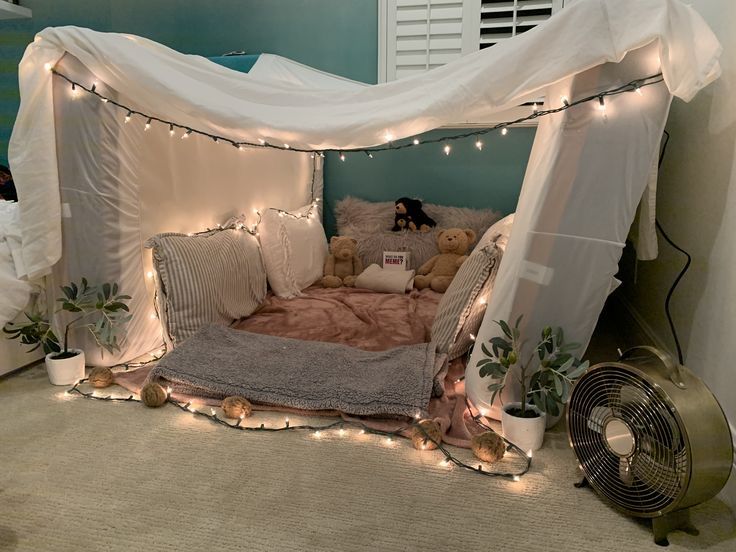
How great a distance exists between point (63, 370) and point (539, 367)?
1.74 metres

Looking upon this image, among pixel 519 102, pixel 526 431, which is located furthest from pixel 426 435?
pixel 519 102

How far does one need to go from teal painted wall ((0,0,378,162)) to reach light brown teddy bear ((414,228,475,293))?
1205 mm

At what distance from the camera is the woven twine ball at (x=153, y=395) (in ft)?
6.10

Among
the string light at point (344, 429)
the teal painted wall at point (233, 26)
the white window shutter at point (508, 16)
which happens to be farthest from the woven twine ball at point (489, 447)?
the teal painted wall at point (233, 26)

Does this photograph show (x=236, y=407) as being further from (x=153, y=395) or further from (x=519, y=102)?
(x=519, y=102)

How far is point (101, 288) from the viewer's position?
2.12m

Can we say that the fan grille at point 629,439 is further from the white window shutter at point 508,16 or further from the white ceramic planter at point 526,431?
the white window shutter at point 508,16

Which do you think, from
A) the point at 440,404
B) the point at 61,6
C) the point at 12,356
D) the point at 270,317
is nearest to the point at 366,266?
the point at 270,317

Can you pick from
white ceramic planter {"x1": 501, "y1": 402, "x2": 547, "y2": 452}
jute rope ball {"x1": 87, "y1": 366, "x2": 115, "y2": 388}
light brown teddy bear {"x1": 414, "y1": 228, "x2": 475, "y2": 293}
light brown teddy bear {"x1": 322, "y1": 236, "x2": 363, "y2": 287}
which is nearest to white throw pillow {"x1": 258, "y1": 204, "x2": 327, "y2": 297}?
light brown teddy bear {"x1": 322, "y1": 236, "x2": 363, "y2": 287}

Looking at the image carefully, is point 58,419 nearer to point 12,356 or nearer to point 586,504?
point 12,356

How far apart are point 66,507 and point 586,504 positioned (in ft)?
4.37

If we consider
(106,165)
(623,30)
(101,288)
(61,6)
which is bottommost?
(101,288)

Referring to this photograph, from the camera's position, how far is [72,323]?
7.04ft

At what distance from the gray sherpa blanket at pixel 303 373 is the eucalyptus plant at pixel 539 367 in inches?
11.8
